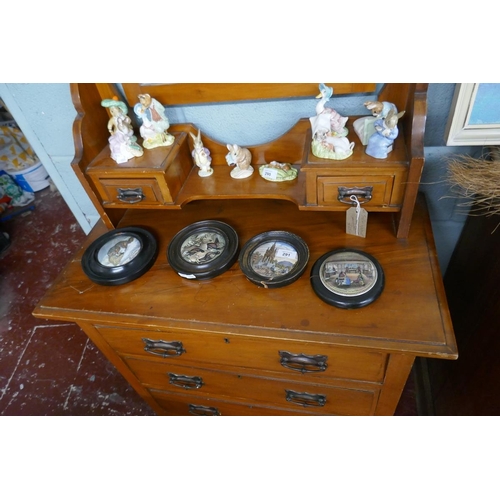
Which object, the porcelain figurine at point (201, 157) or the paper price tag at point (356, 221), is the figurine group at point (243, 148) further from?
the paper price tag at point (356, 221)

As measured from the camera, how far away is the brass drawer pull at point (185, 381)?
116cm

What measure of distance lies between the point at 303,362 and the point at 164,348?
0.39m

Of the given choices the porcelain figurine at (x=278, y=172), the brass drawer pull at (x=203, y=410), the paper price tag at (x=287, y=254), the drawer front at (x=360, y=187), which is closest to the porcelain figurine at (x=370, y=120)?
the drawer front at (x=360, y=187)

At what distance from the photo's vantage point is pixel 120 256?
1044mm

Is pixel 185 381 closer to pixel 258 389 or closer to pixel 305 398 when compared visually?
pixel 258 389

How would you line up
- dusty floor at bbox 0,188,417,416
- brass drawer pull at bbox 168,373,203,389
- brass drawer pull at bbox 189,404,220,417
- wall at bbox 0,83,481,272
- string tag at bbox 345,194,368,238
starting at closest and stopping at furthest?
1. string tag at bbox 345,194,368,238
2. wall at bbox 0,83,481,272
3. brass drawer pull at bbox 168,373,203,389
4. brass drawer pull at bbox 189,404,220,417
5. dusty floor at bbox 0,188,417,416

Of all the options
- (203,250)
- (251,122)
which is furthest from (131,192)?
(251,122)

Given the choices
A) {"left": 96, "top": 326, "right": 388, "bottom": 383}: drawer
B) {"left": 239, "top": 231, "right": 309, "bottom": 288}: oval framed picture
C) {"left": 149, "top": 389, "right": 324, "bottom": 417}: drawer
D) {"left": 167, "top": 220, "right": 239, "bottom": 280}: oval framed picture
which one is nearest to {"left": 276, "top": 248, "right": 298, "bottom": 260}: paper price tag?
{"left": 239, "top": 231, "right": 309, "bottom": 288}: oval framed picture

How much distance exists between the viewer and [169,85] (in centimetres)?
100

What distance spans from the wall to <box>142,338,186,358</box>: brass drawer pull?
2.07 feet

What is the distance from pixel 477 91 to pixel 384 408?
0.87 m

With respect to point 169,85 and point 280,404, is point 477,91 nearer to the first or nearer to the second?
point 169,85

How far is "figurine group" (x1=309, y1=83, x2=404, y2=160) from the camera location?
82 cm

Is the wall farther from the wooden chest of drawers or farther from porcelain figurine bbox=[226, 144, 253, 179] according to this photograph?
the wooden chest of drawers
